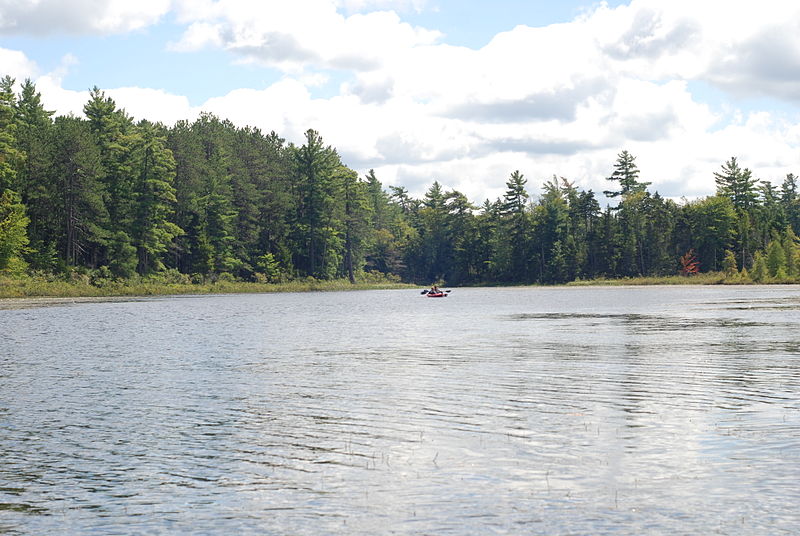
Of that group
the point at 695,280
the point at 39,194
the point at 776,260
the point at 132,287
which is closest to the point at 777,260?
the point at 776,260

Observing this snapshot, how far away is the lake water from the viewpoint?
11.5 meters

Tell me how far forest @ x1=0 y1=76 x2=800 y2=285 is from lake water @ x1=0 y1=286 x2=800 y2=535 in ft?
239

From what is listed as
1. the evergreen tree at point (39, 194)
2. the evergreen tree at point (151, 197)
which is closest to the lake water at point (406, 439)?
the evergreen tree at point (39, 194)

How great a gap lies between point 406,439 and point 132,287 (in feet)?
330

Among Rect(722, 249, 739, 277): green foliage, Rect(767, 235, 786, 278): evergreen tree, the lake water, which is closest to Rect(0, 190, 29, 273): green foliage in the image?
the lake water

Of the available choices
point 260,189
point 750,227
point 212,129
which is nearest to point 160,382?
point 260,189

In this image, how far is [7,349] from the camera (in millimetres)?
37125

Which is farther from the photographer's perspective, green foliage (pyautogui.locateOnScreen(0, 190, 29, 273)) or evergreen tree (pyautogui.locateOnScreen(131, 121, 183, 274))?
evergreen tree (pyautogui.locateOnScreen(131, 121, 183, 274))

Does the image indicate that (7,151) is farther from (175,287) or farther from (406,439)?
(406,439)

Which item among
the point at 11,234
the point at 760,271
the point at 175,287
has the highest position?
the point at 11,234

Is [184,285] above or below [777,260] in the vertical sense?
below

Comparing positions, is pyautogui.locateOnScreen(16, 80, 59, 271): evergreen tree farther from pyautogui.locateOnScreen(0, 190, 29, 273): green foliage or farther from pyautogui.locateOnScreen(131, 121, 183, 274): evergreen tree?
pyautogui.locateOnScreen(131, 121, 183, 274): evergreen tree

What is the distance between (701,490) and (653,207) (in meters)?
168

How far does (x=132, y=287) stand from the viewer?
110875 millimetres
